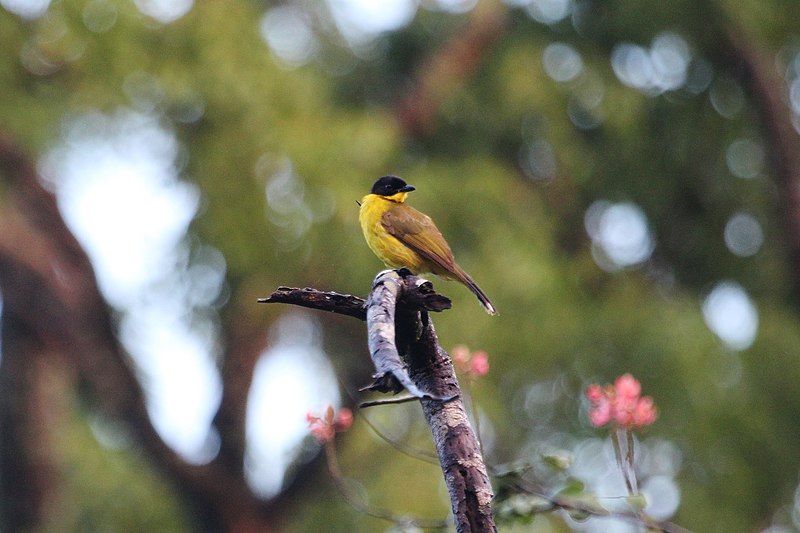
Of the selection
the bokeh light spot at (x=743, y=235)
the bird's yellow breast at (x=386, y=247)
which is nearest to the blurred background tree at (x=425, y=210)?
the bokeh light spot at (x=743, y=235)

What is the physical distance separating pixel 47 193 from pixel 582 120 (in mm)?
3859

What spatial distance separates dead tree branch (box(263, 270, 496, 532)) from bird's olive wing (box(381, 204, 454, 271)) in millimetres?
1853

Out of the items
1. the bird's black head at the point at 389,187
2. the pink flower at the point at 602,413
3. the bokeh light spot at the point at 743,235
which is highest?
the bird's black head at the point at 389,187

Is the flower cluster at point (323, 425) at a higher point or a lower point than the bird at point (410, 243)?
lower

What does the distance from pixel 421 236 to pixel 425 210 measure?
3334 mm

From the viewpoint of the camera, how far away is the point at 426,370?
62.7 inches

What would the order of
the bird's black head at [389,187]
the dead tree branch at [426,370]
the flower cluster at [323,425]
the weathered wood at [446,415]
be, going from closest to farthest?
the dead tree branch at [426,370], the weathered wood at [446,415], the flower cluster at [323,425], the bird's black head at [389,187]

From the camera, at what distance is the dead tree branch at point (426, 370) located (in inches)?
49.3

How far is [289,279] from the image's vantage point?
6559 millimetres

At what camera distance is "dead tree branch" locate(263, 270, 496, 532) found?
1253 mm

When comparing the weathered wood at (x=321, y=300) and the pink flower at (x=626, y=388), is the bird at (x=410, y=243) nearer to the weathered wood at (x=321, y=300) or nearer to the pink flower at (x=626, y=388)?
the pink flower at (x=626, y=388)

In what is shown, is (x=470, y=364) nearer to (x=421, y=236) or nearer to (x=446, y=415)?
(x=446, y=415)

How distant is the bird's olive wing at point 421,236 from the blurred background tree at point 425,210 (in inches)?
99.5

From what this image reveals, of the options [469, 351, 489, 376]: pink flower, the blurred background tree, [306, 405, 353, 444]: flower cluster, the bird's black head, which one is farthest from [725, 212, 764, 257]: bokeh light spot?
[306, 405, 353, 444]: flower cluster
